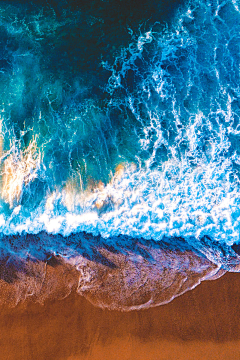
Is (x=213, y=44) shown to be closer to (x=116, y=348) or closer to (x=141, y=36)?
(x=141, y=36)

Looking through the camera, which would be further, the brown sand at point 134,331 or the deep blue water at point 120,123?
the deep blue water at point 120,123

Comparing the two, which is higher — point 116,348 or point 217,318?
point 217,318

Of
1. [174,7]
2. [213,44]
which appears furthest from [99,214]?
[174,7]

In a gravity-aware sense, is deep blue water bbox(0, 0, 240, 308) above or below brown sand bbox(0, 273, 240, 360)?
above

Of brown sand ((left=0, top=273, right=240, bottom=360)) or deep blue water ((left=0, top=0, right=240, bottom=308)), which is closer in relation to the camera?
brown sand ((left=0, top=273, right=240, bottom=360))

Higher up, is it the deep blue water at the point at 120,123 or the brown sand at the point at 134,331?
the deep blue water at the point at 120,123
